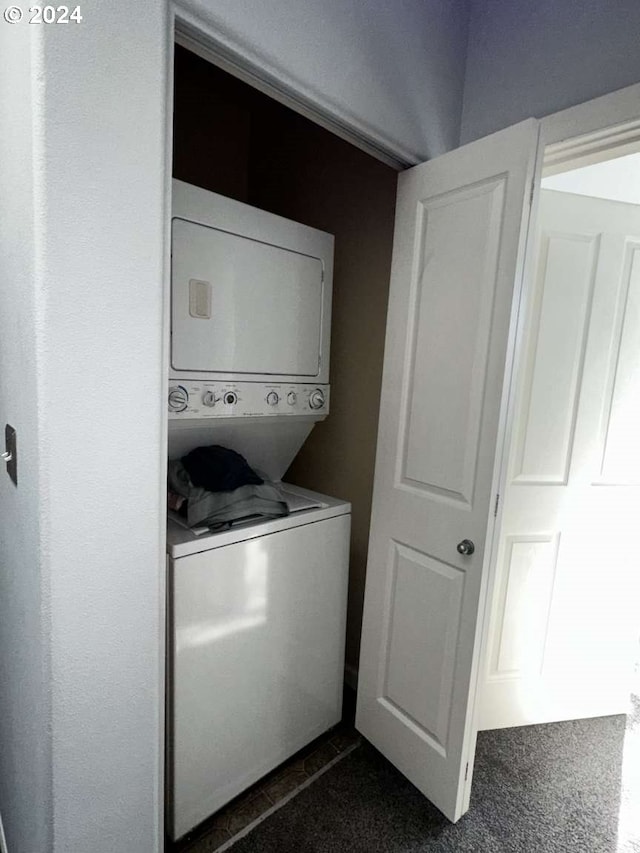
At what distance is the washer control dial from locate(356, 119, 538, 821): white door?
2.26ft

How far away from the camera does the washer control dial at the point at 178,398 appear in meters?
1.30

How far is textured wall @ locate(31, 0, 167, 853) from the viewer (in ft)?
2.52

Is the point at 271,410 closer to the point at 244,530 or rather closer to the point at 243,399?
the point at 243,399

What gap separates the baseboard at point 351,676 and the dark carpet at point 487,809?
1.04 ft

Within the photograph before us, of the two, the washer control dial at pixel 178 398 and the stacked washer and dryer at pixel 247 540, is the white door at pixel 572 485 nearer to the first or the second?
the stacked washer and dryer at pixel 247 540

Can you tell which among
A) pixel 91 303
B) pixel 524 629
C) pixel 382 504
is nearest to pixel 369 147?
pixel 91 303

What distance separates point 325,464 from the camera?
2.21 metres

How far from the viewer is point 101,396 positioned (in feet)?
2.77

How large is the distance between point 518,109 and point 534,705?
7.15 ft

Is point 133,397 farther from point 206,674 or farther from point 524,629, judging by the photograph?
point 524,629

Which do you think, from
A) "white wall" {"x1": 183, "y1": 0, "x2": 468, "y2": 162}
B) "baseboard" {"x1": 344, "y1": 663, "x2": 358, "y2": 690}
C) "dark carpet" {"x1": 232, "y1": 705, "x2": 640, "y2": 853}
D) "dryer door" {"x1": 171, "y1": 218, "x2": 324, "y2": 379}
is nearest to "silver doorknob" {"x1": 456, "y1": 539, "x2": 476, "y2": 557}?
"dryer door" {"x1": 171, "y1": 218, "x2": 324, "y2": 379}
